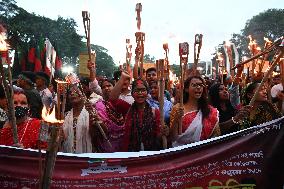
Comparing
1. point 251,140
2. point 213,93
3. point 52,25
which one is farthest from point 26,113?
point 52,25

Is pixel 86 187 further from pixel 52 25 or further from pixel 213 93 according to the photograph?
pixel 52 25

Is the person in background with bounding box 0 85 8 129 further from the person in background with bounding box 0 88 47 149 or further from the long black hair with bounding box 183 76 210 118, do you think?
the long black hair with bounding box 183 76 210 118

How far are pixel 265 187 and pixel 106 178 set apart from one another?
1.27 meters

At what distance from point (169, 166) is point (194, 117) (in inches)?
30.7

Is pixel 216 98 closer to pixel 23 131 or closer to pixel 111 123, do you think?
pixel 111 123

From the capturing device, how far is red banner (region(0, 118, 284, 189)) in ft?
10.8

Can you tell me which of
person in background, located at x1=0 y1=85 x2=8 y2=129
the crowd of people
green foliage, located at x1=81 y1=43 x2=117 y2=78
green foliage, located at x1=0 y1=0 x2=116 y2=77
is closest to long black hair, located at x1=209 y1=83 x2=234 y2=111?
the crowd of people

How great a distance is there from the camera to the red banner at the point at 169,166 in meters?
3.29

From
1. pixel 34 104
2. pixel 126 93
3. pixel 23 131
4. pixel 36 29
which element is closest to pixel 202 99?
pixel 126 93

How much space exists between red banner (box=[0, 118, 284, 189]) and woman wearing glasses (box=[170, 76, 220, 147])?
0.47 m

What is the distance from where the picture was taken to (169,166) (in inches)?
133

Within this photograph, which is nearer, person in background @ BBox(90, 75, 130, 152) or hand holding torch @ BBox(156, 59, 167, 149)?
hand holding torch @ BBox(156, 59, 167, 149)

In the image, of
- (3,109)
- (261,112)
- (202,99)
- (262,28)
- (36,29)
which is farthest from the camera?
(262,28)

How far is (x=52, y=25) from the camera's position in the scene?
154 ft
